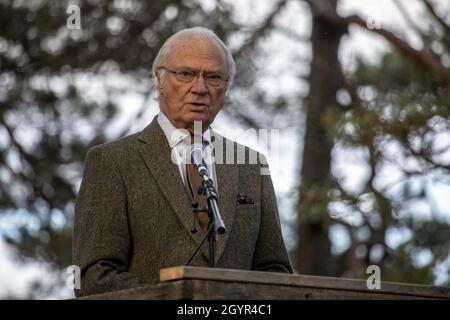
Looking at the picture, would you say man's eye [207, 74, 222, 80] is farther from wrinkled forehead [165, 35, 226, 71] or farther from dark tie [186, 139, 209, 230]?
dark tie [186, 139, 209, 230]

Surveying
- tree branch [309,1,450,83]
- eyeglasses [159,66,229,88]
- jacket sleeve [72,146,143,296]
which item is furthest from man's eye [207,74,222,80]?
tree branch [309,1,450,83]

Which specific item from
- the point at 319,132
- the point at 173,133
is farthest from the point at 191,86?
the point at 319,132

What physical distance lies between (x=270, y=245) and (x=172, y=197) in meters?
0.46

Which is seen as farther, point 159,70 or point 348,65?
point 348,65

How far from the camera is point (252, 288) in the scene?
3.56m

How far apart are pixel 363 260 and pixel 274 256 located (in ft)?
27.0

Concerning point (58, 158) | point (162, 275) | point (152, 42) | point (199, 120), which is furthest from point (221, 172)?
point (58, 158)

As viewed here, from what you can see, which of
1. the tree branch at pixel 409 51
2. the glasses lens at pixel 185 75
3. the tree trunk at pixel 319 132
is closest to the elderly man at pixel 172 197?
the glasses lens at pixel 185 75

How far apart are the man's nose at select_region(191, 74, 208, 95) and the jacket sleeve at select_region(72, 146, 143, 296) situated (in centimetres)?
37

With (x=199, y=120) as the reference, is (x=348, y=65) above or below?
above

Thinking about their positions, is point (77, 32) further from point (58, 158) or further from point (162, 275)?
point (162, 275)

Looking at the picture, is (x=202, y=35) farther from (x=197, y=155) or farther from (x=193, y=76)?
(x=197, y=155)
